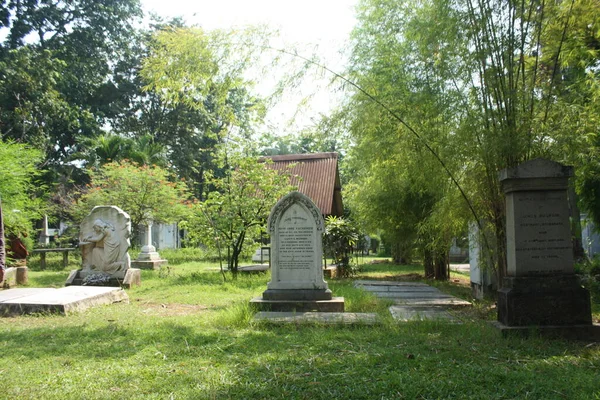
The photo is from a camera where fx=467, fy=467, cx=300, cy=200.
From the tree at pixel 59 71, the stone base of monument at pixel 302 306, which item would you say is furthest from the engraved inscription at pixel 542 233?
the tree at pixel 59 71

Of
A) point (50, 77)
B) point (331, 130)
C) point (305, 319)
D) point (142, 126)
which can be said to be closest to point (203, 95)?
point (331, 130)

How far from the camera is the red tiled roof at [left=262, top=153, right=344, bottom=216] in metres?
19.8

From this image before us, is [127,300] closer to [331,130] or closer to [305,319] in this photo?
[305,319]

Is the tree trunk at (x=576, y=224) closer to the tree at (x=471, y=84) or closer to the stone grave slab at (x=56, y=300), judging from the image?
the tree at (x=471, y=84)

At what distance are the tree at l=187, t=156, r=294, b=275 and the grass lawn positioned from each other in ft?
19.8

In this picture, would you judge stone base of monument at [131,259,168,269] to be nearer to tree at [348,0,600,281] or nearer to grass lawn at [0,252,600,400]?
grass lawn at [0,252,600,400]

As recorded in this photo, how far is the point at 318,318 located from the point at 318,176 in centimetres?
1513

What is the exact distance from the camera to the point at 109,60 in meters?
29.8

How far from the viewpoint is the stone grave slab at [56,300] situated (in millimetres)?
6711

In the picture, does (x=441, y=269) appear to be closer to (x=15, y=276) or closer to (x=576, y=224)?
(x=576, y=224)

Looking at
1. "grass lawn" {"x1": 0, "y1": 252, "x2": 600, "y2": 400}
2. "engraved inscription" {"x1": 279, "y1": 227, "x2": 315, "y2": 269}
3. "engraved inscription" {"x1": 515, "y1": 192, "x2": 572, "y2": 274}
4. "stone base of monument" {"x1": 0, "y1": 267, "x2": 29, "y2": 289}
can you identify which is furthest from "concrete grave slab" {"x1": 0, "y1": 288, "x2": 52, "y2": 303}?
"engraved inscription" {"x1": 515, "y1": 192, "x2": 572, "y2": 274}

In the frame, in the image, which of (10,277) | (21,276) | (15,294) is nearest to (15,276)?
(21,276)

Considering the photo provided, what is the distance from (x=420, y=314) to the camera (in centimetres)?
643

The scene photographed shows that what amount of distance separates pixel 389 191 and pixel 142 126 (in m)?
23.0
